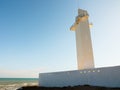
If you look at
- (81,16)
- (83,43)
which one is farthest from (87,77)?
(81,16)

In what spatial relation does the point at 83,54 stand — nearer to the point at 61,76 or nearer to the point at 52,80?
the point at 61,76

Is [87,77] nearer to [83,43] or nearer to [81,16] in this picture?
[83,43]

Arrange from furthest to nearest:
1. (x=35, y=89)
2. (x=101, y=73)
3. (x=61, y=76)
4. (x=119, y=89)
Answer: (x=61, y=76), (x=35, y=89), (x=101, y=73), (x=119, y=89)

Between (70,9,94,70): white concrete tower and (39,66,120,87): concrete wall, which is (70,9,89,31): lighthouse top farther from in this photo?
(39,66,120,87): concrete wall

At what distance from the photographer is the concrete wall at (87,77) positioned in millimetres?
8523

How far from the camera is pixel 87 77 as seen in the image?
987 cm

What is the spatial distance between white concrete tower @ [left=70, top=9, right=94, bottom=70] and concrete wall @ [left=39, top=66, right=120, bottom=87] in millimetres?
1430

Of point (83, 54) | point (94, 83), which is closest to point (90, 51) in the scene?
point (83, 54)

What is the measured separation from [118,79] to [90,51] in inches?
163

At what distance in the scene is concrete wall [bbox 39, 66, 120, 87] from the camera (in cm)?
852

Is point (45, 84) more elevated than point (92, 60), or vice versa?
point (92, 60)

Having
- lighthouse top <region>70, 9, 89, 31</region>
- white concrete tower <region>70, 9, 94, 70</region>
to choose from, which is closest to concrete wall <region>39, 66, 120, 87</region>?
white concrete tower <region>70, 9, 94, 70</region>

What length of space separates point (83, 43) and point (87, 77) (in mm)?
3319

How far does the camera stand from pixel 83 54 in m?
12.0
